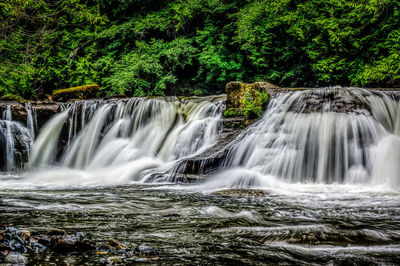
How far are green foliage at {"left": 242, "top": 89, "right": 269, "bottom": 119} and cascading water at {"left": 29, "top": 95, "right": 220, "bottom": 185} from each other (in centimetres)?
102

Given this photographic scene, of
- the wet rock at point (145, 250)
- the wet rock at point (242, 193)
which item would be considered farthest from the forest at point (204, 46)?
the wet rock at point (145, 250)

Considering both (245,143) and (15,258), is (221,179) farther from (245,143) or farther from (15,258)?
(15,258)

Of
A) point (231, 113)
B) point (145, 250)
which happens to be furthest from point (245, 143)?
point (145, 250)

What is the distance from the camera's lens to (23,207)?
458 cm

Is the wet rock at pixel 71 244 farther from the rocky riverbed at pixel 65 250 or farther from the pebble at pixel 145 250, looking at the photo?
the pebble at pixel 145 250

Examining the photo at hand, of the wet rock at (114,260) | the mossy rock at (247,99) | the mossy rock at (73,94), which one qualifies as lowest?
the wet rock at (114,260)

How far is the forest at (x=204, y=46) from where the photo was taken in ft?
38.5

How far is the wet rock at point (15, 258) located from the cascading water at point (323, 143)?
4.88 meters

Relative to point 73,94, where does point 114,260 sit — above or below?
below

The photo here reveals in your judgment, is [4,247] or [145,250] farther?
[145,250]

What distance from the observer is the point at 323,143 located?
23.9 feet

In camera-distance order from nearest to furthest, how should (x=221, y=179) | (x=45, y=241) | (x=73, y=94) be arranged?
1. (x=45, y=241)
2. (x=221, y=179)
3. (x=73, y=94)

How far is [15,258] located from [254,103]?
7.44 metres

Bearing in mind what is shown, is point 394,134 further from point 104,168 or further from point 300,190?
point 104,168
